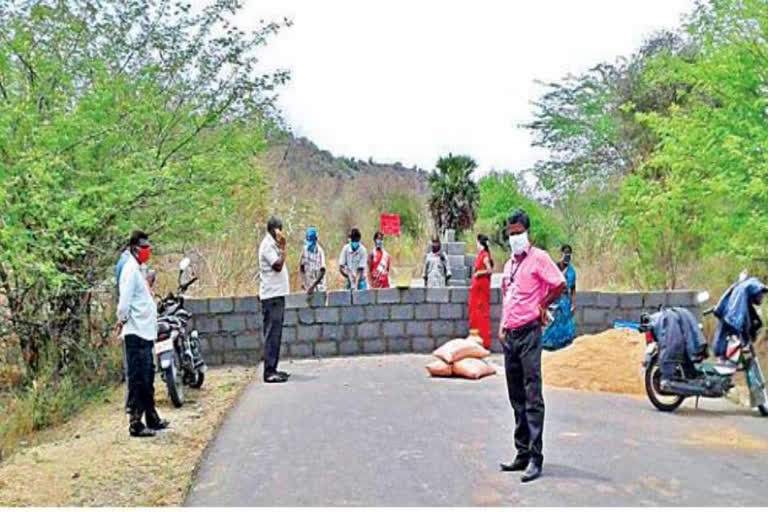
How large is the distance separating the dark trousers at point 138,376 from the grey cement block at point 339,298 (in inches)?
208

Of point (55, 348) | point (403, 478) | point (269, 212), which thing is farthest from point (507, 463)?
point (269, 212)

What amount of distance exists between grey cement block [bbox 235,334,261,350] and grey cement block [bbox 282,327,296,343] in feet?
1.18

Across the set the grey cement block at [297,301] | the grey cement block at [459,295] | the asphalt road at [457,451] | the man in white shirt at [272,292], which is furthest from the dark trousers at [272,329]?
the grey cement block at [459,295]

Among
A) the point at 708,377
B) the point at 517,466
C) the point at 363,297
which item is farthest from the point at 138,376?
the point at 363,297

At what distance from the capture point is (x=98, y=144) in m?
11.4

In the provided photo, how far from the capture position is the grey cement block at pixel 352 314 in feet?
44.6

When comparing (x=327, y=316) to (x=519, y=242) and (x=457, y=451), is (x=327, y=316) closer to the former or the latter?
(x=457, y=451)

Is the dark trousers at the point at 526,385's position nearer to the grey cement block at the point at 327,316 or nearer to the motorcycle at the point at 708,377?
the motorcycle at the point at 708,377

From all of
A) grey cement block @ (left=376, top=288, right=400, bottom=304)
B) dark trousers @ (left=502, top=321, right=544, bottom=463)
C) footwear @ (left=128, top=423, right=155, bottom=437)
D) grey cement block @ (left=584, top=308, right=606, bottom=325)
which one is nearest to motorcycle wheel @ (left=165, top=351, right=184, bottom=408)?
footwear @ (left=128, top=423, right=155, bottom=437)

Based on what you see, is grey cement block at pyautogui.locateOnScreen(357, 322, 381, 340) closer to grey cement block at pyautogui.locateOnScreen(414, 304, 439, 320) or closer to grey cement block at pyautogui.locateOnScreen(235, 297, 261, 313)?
grey cement block at pyautogui.locateOnScreen(414, 304, 439, 320)

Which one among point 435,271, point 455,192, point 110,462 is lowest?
point 110,462

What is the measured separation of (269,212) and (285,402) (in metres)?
10.1

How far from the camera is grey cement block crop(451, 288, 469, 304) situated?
13867mm

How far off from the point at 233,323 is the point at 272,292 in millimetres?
2402
